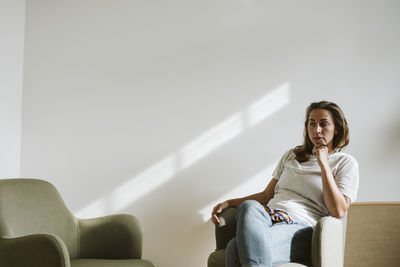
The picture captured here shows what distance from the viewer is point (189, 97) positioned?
8.87ft

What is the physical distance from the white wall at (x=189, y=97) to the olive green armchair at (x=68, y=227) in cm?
53

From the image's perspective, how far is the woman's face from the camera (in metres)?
2.11

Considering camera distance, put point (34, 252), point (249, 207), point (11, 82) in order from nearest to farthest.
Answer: point (34, 252) → point (249, 207) → point (11, 82)

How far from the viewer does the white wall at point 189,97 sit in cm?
267

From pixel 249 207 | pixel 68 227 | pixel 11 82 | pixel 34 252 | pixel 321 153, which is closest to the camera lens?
pixel 34 252

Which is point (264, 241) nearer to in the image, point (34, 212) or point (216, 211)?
point (216, 211)

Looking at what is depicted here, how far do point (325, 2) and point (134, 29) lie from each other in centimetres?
136

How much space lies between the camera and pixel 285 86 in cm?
270

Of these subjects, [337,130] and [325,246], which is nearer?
[325,246]

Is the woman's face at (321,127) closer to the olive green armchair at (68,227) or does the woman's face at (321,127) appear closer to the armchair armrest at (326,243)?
the armchair armrest at (326,243)

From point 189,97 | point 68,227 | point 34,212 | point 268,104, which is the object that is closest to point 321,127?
point 268,104

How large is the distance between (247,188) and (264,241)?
1026 mm

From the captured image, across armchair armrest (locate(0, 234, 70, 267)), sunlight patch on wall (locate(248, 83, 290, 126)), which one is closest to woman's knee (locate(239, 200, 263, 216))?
armchair armrest (locate(0, 234, 70, 267))

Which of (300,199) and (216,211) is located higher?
(300,199)
